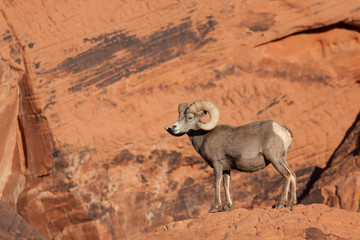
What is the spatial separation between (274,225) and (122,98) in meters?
8.41

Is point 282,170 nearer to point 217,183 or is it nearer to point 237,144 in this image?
point 237,144

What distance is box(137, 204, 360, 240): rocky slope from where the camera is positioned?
31.3 ft

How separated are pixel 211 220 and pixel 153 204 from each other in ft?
22.9

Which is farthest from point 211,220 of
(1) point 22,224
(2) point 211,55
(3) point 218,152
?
(2) point 211,55

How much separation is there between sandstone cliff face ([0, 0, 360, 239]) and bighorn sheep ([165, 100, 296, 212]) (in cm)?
596

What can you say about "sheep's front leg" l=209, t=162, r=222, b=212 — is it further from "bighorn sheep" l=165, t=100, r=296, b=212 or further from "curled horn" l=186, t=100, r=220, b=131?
"curled horn" l=186, t=100, r=220, b=131

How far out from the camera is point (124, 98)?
17.2m

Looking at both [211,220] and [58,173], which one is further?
[58,173]

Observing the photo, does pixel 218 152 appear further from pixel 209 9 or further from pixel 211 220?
pixel 209 9

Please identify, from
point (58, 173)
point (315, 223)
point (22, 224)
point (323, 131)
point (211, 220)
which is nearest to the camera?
point (315, 223)

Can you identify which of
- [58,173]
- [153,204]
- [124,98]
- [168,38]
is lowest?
[153,204]

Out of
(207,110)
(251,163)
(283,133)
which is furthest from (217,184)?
(283,133)

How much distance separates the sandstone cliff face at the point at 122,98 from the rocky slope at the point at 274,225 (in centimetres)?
637

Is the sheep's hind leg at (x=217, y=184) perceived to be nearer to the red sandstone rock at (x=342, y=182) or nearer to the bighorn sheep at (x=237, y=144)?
the bighorn sheep at (x=237, y=144)
